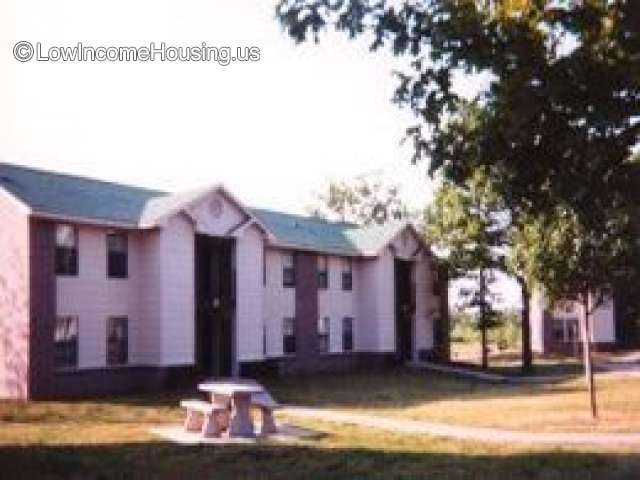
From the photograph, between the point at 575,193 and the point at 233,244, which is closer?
the point at 575,193

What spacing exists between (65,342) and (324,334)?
1686cm

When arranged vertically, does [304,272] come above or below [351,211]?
below

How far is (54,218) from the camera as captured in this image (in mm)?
30578

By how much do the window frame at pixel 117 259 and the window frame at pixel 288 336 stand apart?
34.7 feet

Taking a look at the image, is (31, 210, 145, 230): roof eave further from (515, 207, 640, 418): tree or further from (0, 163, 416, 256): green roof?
(515, 207, 640, 418): tree

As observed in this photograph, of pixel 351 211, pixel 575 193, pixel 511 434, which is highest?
pixel 351 211

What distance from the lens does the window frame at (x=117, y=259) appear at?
109 ft

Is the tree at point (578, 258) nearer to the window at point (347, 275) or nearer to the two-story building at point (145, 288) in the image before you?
the two-story building at point (145, 288)

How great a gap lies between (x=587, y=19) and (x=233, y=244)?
26.2 m

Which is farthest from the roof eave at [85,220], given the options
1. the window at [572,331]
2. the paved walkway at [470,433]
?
the window at [572,331]

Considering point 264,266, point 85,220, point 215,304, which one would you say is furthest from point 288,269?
point 85,220

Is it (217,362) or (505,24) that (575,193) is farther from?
(217,362)

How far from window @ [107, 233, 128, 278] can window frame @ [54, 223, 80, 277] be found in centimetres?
156

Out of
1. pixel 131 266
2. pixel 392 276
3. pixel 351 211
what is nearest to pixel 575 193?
pixel 131 266
